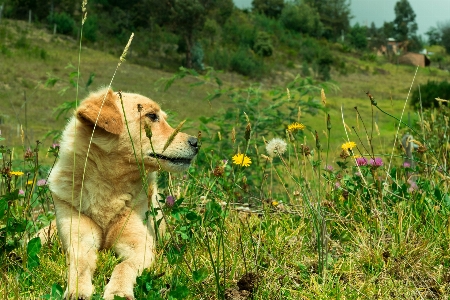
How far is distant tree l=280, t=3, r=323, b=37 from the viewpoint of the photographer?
74875mm

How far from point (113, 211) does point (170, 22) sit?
1805 inches

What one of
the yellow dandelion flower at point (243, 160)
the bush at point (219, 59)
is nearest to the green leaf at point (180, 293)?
the yellow dandelion flower at point (243, 160)

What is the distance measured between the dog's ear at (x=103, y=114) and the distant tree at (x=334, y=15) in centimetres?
8819

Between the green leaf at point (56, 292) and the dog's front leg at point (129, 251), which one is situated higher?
the green leaf at point (56, 292)

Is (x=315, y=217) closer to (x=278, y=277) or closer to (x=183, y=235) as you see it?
(x=278, y=277)

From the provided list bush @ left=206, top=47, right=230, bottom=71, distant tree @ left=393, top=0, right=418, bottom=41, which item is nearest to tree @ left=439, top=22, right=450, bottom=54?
distant tree @ left=393, top=0, right=418, bottom=41

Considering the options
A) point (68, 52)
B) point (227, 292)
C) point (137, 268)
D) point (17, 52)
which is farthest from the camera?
point (68, 52)

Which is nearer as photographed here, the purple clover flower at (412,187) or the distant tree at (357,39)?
the purple clover flower at (412,187)

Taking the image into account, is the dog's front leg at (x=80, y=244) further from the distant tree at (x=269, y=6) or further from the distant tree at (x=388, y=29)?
the distant tree at (x=388, y=29)

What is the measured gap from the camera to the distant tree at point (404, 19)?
111 meters

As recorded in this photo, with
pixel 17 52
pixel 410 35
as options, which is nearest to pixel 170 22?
pixel 17 52

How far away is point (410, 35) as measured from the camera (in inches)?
4333

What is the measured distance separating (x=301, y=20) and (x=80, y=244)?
74979 millimetres

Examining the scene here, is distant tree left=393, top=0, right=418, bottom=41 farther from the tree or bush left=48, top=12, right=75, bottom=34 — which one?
bush left=48, top=12, right=75, bottom=34
